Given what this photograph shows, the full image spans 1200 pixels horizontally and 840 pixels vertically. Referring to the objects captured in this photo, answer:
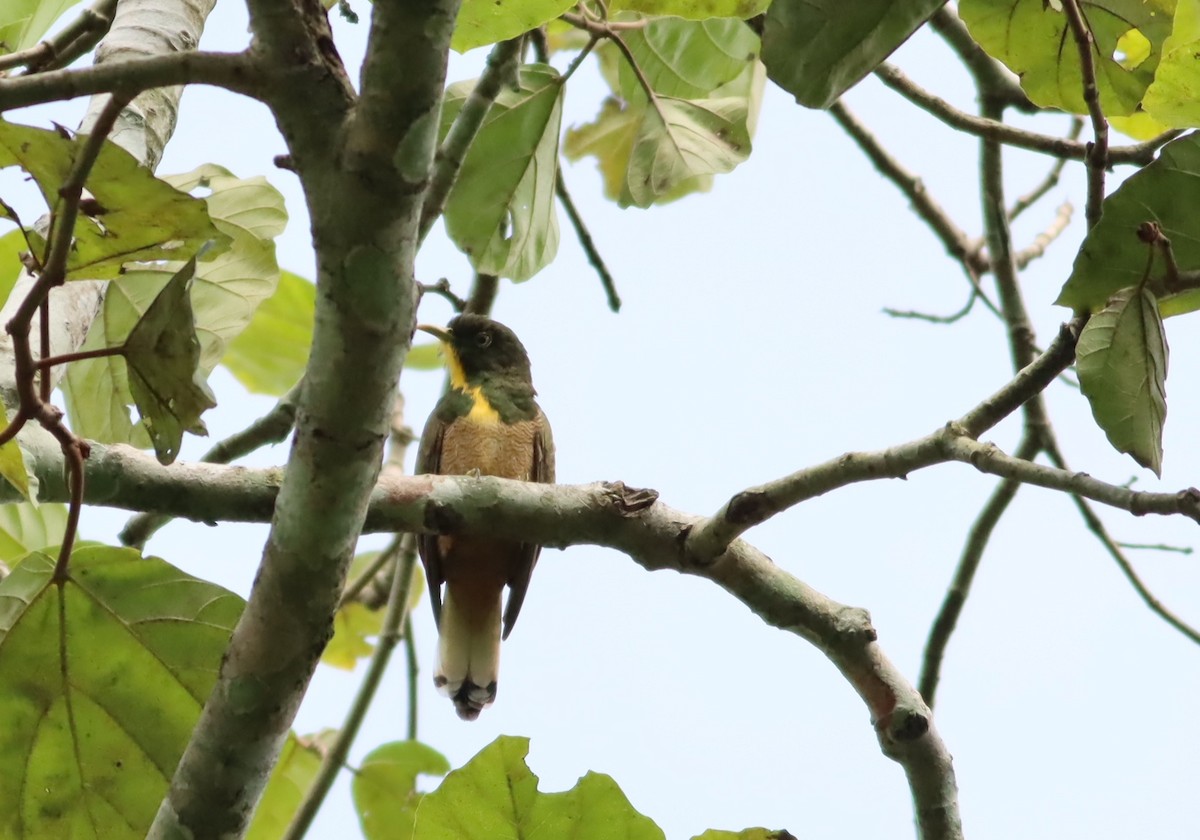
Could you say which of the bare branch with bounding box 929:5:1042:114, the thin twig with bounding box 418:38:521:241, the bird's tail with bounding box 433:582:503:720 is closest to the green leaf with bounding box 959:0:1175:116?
the thin twig with bounding box 418:38:521:241

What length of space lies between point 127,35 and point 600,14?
142 cm

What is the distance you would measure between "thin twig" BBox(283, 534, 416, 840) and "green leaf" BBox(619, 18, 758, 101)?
1.77 m

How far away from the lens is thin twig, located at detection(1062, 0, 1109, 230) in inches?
85.7

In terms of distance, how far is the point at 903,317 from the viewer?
567cm

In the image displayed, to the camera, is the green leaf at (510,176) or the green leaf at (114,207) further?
the green leaf at (510,176)

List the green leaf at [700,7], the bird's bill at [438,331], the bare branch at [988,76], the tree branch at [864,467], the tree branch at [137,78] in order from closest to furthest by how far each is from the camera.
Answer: the tree branch at [137,78], the tree branch at [864,467], the green leaf at [700,7], the bare branch at [988,76], the bird's bill at [438,331]

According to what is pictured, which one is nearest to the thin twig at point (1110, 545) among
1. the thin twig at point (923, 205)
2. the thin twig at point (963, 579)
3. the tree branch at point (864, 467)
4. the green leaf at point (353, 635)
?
the thin twig at point (963, 579)

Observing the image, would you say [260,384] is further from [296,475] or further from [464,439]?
[296,475]

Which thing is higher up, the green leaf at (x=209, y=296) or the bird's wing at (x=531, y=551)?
the bird's wing at (x=531, y=551)

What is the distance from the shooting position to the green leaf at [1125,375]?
83.1 inches

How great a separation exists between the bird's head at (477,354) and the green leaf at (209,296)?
234 centimetres

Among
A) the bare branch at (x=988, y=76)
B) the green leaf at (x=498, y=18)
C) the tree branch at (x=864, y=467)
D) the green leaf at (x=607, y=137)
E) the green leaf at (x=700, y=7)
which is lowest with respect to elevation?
the tree branch at (x=864, y=467)

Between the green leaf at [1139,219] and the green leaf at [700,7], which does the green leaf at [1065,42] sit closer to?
the green leaf at [700,7]

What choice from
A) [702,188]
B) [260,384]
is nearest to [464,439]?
[260,384]
